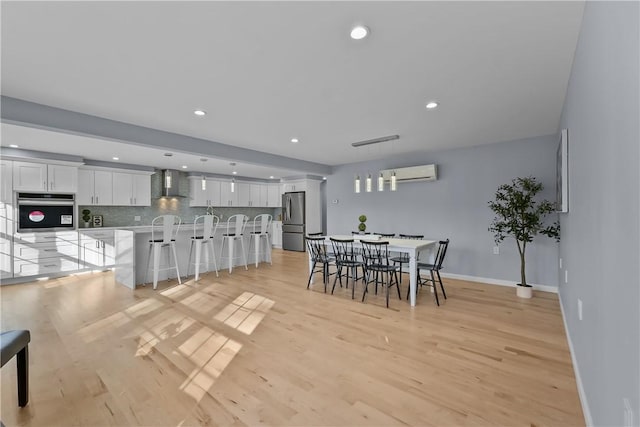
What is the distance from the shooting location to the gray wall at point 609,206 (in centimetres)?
92

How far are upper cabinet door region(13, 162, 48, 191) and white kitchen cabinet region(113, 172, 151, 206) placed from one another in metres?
1.19

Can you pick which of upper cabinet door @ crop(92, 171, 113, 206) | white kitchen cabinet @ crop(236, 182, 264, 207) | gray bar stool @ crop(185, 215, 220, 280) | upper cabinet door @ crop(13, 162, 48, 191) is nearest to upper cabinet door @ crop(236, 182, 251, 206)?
white kitchen cabinet @ crop(236, 182, 264, 207)

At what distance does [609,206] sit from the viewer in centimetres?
122

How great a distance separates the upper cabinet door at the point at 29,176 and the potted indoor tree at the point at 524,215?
776cm

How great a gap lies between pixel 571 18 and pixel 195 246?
5.73 meters

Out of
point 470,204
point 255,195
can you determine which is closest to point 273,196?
point 255,195

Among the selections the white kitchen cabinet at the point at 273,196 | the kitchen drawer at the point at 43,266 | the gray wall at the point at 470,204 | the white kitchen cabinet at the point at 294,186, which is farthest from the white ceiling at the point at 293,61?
the white kitchen cabinet at the point at 273,196

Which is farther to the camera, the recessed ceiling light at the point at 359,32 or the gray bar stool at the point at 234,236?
the gray bar stool at the point at 234,236

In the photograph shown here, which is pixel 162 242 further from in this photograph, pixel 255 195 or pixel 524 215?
pixel 524 215

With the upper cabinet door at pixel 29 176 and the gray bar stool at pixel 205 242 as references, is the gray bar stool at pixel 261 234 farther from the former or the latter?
the upper cabinet door at pixel 29 176

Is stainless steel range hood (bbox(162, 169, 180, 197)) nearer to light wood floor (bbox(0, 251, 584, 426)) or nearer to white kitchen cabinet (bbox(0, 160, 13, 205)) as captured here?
white kitchen cabinet (bbox(0, 160, 13, 205))

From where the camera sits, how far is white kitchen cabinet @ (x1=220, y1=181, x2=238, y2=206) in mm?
8508

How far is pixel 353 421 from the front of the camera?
1736 mm

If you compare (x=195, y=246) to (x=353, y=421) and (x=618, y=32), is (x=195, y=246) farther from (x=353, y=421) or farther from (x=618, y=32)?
(x=618, y=32)
